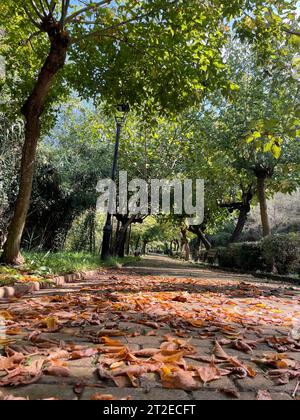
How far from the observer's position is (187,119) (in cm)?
2108

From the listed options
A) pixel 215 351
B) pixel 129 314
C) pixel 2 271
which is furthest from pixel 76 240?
pixel 215 351

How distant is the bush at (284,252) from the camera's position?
45.6 ft

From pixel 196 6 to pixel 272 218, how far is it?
2914 cm

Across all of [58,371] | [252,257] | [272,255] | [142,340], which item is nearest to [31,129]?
[142,340]

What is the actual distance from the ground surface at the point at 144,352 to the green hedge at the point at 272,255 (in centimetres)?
971

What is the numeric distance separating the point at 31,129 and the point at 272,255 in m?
10.5

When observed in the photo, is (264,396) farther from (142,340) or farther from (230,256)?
(230,256)

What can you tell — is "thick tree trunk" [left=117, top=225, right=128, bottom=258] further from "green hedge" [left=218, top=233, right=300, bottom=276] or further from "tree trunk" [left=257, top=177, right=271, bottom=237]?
"tree trunk" [left=257, top=177, right=271, bottom=237]

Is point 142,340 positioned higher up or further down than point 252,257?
further down

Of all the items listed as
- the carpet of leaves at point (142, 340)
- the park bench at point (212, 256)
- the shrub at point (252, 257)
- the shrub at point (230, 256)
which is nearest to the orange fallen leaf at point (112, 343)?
the carpet of leaves at point (142, 340)

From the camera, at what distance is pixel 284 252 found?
1426 cm

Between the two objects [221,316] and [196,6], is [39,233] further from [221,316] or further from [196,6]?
[221,316]

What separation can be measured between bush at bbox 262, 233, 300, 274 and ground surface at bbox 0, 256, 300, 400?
9618 millimetres

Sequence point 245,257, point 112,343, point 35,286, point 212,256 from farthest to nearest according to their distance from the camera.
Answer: point 212,256 → point 245,257 → point 35,286 → point 112,343
